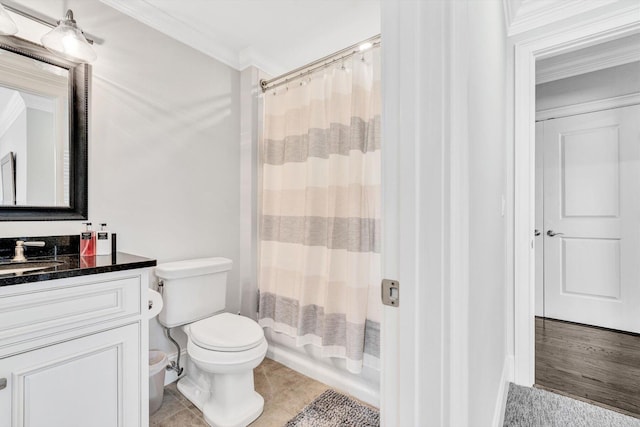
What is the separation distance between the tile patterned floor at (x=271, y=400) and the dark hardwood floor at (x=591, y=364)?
1.47 metres

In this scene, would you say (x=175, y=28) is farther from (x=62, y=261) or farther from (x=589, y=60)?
(x=589, y=60)

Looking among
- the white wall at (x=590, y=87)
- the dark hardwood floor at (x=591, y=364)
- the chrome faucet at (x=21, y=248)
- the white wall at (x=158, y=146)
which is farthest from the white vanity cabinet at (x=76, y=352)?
the white wall at (x=590, y=87)

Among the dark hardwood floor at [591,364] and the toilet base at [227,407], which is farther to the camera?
the dark hardwood floor at [591,364]

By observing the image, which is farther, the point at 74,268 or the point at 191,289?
→ the point at 191,289

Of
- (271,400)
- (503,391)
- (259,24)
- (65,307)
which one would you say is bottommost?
(271,400)

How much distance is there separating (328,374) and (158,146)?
1792 mm

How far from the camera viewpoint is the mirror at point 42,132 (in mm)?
1450

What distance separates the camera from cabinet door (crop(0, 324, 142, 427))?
989mm

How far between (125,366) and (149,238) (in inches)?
33.5

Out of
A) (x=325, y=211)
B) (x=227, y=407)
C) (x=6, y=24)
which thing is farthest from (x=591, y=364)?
(x=6, y=24)

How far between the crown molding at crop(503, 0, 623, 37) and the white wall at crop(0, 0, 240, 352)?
6.16 feet

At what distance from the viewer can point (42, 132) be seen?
1547 mm

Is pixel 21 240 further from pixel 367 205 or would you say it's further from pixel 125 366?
pixel 367 205

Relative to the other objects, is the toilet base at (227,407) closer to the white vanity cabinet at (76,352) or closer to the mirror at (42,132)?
the white vanity cabinet at (76,352)
